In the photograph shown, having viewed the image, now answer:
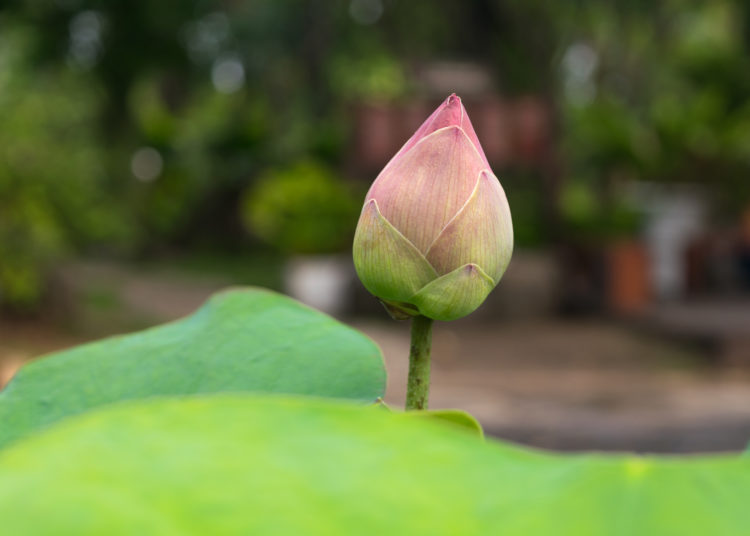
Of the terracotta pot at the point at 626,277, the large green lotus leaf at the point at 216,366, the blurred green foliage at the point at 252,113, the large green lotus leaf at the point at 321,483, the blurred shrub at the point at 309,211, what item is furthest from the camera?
the blurred shrub at the point at 309,211

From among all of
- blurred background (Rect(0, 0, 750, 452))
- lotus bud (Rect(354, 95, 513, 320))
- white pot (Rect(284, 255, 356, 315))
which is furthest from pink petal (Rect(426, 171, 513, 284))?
white pot (Rect(284, 255, 356, 315))

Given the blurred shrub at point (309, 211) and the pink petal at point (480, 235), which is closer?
the pink petal at point (480, 235)

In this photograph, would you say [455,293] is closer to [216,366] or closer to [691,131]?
[216,366]

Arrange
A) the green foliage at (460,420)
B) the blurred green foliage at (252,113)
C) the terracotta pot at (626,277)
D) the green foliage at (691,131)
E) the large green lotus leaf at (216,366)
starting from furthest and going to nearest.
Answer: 1. the green foliage at (691,131)
2. the terracotta pot at (626,277)
3. the blurred green foliage at (252,113)
4. the large green lotus leaf at (216,366)
5. the green foliage at (460,420)

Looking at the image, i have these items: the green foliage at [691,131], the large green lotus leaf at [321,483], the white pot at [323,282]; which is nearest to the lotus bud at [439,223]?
the large green lotus leaf at [321,483]

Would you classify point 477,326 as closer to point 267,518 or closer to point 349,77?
point 267,518

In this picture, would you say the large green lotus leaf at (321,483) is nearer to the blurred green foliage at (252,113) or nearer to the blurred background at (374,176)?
the blurred background at (374,176)

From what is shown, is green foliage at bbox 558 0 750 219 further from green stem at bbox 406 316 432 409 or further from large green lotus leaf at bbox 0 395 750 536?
large green lotus leaf at bbox 0 395 750 536
